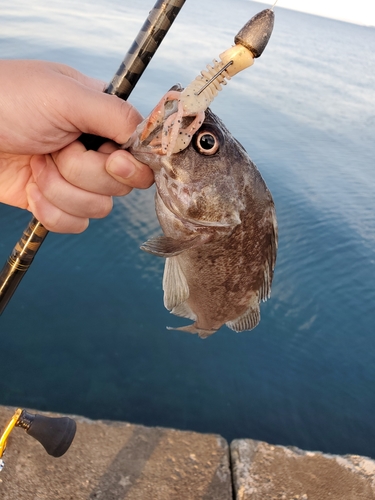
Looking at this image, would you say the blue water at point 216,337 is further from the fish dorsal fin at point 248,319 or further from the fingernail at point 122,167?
the fingernail at point 122,167

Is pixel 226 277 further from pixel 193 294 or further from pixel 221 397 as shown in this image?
pixel 221 397

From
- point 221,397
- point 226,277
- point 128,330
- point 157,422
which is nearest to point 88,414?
point 157,422

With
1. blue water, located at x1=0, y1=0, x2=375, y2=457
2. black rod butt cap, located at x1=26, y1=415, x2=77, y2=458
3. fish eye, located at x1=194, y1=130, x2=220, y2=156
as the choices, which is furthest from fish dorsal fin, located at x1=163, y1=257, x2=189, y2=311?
blue water, located at x1=0, y1=0, x2=375, y2=457

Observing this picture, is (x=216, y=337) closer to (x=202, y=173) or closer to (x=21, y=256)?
(x=21, y=256)

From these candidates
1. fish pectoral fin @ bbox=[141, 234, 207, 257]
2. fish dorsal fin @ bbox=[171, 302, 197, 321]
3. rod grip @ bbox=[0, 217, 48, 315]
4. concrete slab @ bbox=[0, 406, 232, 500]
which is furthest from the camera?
concrete slab @ bbox=[0, 406, 232, 500]

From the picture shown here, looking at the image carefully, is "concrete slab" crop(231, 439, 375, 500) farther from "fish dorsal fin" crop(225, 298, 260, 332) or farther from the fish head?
the fish head

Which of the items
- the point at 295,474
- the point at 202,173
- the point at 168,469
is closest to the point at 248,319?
the point at 202,173

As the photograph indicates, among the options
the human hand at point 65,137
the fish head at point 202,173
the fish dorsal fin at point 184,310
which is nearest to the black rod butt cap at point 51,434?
the fish dorsal fin at point 184,310
